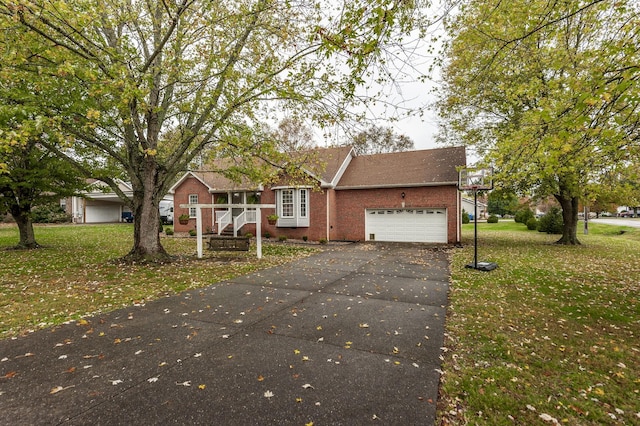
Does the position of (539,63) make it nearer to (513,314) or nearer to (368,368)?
(513,314)

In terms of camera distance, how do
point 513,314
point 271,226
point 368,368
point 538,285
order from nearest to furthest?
1. point 368,368
2. point 513,314
3. point 538,285
4. point 271,226

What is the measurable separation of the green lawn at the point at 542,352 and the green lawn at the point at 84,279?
20.0ft

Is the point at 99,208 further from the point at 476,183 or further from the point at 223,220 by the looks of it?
the point at 476,183

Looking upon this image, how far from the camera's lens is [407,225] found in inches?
727

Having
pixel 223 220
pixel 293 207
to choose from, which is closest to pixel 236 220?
pixel 223 220

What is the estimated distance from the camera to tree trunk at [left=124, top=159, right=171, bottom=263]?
10.8 meters

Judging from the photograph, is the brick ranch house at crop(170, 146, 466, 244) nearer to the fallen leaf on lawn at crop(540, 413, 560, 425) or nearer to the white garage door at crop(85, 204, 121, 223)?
the fallen leaf on lawn at crop(540, 413, 560, 425)

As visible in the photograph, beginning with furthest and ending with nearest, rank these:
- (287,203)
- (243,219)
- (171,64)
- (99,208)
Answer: (99,208)
(243,219)
(287,203)
(171,64)

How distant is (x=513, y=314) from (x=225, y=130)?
9471 millimetres

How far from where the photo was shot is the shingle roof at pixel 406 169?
17.9 meters

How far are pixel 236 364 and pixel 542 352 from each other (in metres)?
4.01

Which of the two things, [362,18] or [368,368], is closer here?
[368,368]

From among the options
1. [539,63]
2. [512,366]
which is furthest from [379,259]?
[539,63]

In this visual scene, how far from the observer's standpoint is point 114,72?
7.07 meters
